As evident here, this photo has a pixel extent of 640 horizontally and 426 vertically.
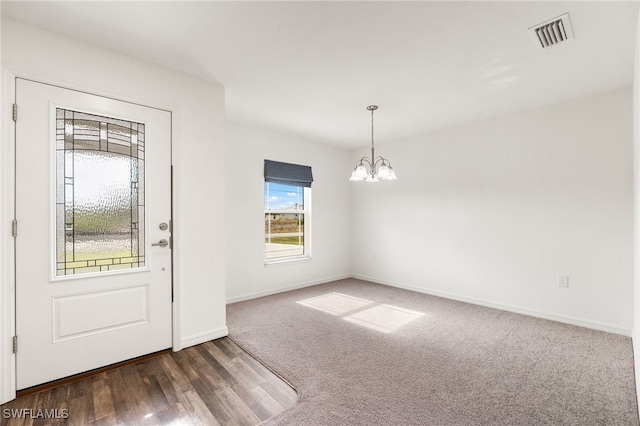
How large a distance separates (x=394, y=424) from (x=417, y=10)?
100 inches

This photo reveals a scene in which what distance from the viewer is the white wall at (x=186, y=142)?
2.20m

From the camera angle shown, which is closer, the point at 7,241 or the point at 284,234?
the point at 7,241

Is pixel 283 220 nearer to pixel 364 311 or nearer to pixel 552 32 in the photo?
pixel 364 311

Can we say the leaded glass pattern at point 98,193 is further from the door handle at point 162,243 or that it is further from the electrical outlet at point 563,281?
the electrical outlet at point 563,281

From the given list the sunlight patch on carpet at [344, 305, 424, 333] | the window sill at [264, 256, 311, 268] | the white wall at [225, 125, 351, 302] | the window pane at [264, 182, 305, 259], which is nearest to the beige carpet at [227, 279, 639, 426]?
the sunlight patch on carpet at [344, 305, 424, 333]

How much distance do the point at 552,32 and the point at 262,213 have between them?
148 inches

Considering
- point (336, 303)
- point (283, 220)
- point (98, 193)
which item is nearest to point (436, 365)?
point (336, 303)

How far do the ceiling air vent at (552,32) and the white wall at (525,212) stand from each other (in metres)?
1.56

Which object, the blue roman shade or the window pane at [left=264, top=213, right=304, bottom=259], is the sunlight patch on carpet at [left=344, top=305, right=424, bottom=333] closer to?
the window pane at [left=264, top=213, right=304, bottom=259]

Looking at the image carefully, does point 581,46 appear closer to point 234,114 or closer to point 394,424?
point 394,424

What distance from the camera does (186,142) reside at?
273cm

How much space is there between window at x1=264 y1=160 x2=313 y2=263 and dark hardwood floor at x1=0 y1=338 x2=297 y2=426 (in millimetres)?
2365

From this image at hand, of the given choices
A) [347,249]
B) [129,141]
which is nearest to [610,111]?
[347,249]

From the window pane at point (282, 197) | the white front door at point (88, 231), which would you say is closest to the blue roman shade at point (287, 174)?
the window pane at point (282, 197)
